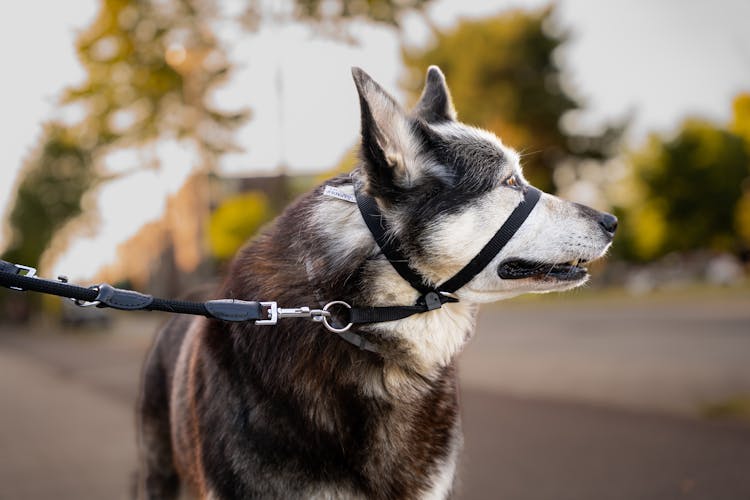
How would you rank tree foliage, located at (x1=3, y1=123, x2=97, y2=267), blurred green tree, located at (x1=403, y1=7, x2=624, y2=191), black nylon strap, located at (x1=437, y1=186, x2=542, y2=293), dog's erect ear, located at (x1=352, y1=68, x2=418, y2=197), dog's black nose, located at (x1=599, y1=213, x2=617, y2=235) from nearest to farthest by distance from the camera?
dog's erect ear, located at (x1=352, y1=68, x2=418, y2=197)
black nylon strap, located at (x1=437, y1=186, x2=542, y2=293)
dog's black nose, located at (x1=599, y1=213, x2=617, y2=235)
tree foliage, located at (x1=3, y1=123, x2=97, y2=267)
blurred green tree, located at (x1=403, y1=7, x2=624, y2=191)

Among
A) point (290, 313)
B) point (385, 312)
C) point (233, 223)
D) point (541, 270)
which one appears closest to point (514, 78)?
point (233, 223)

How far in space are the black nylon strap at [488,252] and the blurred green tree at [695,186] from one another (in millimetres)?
58247

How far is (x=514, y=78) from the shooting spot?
41344mm

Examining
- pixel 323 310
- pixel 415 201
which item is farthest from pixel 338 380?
pixel 415 201

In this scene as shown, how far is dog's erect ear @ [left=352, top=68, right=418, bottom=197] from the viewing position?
2639 mm

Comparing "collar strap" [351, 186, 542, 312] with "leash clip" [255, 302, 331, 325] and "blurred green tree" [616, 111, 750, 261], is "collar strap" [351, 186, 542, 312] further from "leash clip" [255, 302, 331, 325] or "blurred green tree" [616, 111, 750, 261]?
"blurred green tree" [616, 111, 750, 261]

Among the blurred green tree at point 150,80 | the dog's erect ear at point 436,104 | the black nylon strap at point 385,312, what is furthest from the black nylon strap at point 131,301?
the blurred green tree at point 150,80

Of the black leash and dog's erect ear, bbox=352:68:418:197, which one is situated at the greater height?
dog's erect ear, bbox=352:68:418:197

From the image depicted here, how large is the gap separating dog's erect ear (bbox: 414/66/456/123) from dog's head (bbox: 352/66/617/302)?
0.87 feet

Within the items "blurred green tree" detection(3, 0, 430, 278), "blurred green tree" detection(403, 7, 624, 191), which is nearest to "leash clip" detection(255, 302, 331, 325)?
"blurred green tree" detection(3, 0, 430, 278)

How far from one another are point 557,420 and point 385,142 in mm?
6072

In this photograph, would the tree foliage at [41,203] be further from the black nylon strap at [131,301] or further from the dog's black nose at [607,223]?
the dog's black nose at [607,223]

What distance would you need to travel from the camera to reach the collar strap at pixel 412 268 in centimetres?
280

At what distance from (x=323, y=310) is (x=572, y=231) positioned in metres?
1.13
